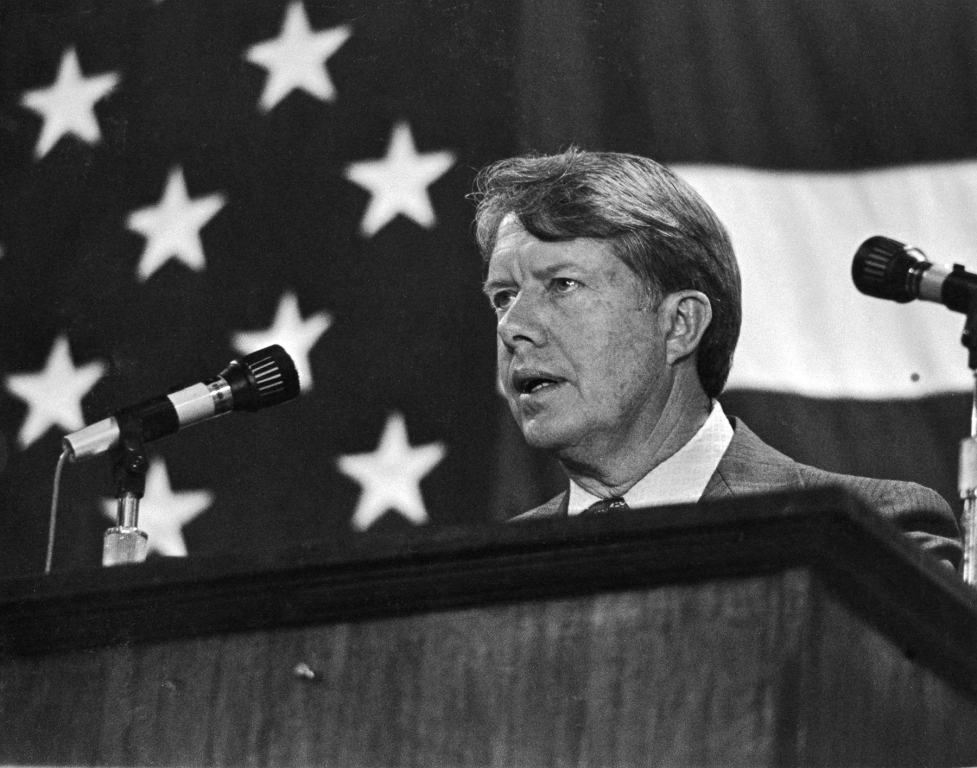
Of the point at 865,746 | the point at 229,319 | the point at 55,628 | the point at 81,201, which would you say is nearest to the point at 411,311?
the point at 229,319

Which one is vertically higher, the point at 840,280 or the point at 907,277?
the point at 840,280

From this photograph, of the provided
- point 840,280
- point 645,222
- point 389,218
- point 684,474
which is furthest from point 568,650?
point 389,218

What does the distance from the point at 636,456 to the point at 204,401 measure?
681 millimetres

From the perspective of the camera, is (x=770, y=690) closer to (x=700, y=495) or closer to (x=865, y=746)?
(x=865, y=746)

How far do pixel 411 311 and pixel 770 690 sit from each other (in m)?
2.26

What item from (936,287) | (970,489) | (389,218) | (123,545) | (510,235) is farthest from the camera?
(389,218)

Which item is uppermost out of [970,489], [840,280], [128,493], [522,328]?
[840,280]

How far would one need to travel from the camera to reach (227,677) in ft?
5.16

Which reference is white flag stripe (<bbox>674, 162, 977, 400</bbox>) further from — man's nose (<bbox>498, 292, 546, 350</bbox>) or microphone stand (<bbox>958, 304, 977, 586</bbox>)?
microphone stand (<bbox>958, 304, 977, 586</bbox>)

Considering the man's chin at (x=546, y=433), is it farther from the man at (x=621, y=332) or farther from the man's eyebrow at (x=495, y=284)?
the man's eyebrow at (x=495, y=284)

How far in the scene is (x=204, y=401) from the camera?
96.3 inches

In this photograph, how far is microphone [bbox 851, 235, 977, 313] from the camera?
218cm

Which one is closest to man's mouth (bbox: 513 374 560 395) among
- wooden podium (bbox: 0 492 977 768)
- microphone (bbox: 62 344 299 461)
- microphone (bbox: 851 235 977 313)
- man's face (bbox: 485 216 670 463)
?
man's face (bbox: 485 216 670 463)

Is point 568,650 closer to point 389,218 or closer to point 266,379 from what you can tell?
point 266,379
